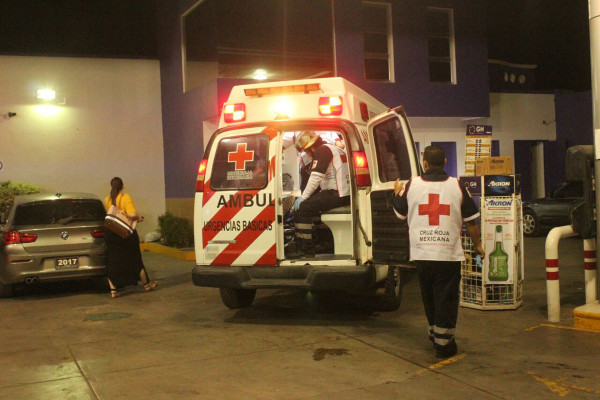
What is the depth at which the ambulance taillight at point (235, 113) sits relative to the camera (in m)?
7.66

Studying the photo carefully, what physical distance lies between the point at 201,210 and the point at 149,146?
1118cm

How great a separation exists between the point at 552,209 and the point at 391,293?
9.34 m

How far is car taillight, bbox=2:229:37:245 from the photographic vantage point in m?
9.58

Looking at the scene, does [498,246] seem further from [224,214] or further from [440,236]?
[224,214]

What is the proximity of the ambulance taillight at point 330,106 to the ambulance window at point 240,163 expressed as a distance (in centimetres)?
69

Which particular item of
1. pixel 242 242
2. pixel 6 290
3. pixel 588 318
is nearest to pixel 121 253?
pixel 6 290

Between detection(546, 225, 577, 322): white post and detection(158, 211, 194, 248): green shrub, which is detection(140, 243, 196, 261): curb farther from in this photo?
detection(546, 225, 577, 322): white post

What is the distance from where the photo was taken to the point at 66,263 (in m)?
9.73

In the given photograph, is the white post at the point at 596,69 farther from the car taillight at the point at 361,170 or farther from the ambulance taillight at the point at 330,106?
the ambulance taillight at the point at 330,106

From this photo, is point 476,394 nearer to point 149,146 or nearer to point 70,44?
point 149,146

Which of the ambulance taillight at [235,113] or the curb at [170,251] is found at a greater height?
the ambulance taillight at [235,113]

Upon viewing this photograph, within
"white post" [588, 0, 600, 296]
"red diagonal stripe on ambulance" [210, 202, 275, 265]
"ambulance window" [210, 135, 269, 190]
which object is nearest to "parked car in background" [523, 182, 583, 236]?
"white post" [588, 0, 600, 296]

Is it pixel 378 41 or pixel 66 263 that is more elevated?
pixel 378 41

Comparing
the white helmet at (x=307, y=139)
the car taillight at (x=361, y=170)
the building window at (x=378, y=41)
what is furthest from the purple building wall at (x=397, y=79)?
the car taillight at (x=361, y=170)
